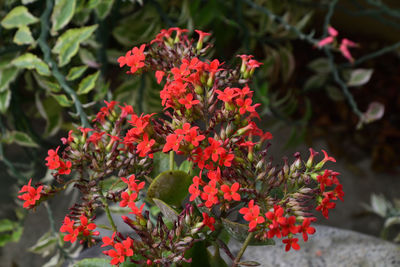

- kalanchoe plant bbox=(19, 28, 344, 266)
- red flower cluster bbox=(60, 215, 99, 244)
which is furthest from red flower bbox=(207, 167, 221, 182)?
red flower cluster bbox=(60, 215, 99, 244)

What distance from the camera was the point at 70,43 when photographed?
699 mm

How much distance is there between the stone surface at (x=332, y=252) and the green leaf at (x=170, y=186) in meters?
0.20

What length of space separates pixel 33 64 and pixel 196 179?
1.45ft

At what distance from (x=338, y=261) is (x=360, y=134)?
3.36 feet

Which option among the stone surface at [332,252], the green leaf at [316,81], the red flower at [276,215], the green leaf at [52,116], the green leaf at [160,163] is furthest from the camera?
the green leaf at [316,81]

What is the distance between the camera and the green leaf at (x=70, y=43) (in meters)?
0.69

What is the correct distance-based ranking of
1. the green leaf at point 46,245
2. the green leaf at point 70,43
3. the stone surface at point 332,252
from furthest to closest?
the green leaf at point 46,245 < the green leaf at point 70,43 < the stone surface at point 332,252

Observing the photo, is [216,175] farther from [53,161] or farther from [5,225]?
[5,225]

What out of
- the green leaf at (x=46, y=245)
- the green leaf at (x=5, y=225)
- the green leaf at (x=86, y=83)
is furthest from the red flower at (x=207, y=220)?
the green leaf at (x=5, y=225)

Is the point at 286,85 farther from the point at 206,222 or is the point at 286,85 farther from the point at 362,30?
the point at 206,222

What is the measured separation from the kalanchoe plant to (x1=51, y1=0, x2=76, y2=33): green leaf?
325 mm

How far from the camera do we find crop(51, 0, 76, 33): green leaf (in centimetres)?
71

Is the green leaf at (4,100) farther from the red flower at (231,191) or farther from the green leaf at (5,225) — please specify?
the red flower at (231,191)

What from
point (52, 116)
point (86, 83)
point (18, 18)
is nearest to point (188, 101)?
point (86, 83)
